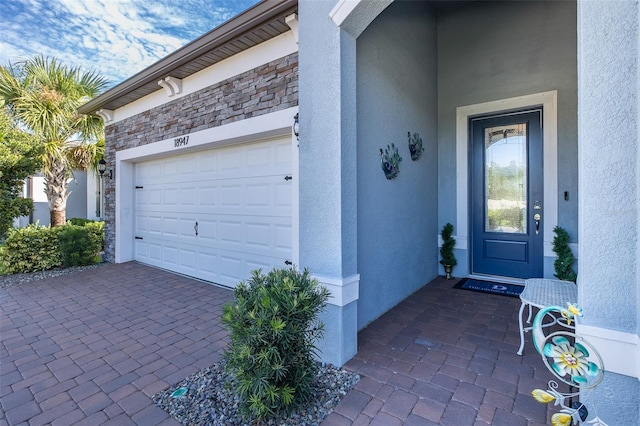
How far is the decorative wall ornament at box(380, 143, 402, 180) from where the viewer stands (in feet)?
11.0

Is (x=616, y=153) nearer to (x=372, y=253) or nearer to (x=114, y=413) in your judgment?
(x=372, y=253)

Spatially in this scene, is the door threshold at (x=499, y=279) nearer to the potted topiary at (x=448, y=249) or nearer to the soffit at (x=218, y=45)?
the potted topiary at (x=448, y=249)

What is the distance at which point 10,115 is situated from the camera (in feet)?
22.0

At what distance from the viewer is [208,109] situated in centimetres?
464

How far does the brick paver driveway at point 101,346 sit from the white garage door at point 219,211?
1.96 ft

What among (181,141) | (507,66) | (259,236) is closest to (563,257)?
(507,66)

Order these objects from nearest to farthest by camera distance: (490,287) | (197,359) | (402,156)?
(197,359)
(402,156)
(490,287)

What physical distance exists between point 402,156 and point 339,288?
2.10 meters

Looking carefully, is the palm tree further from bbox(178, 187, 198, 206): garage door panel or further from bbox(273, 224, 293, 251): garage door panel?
bbox(273, 224, 293, 251): garage door panel

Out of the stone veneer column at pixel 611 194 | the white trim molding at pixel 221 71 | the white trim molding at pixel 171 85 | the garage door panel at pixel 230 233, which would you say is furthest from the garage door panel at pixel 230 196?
the stone veneer column at pixel 611 194

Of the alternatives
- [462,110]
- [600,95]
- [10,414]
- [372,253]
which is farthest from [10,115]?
[600,95]

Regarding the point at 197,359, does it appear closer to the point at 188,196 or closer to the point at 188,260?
the point at 188,260

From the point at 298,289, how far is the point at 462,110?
4308 millimetres

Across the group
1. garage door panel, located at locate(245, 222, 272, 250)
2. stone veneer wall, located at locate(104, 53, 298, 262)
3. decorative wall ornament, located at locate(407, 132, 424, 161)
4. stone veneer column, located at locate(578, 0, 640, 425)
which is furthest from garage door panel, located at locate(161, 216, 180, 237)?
stone veneer column, located at locate(578, 0, 640, 425)
